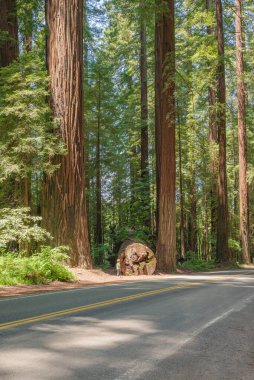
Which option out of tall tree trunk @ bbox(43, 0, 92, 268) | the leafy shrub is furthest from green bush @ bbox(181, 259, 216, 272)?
the leafy shrub

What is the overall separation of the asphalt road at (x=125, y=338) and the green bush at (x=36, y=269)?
3.37m

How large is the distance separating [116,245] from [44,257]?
8630mm

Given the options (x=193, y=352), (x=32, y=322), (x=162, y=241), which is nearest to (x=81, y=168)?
(x=162, y=241)

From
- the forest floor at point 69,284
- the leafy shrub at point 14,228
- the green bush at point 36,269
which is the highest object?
the leafy shrub at point 14,228

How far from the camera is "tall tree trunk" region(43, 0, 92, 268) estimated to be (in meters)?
15.3

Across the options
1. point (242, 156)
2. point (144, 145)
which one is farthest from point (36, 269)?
point (242, 156)

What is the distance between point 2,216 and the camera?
1360 cm

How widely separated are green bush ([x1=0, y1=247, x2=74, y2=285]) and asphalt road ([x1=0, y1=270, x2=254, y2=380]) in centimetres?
337

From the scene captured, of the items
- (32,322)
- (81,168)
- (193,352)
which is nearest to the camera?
(193,352)

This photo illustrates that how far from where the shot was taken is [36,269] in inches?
506

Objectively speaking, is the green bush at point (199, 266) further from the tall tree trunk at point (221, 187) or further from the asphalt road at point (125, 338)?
the asphalt road at point (125, 338)

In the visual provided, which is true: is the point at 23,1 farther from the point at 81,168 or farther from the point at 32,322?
the point at 32,322

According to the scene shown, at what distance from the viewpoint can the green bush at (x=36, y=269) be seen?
12271mm

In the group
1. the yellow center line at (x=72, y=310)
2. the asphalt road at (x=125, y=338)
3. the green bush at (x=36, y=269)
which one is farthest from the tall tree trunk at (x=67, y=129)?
the asphalt road at (x=125, y=338)
